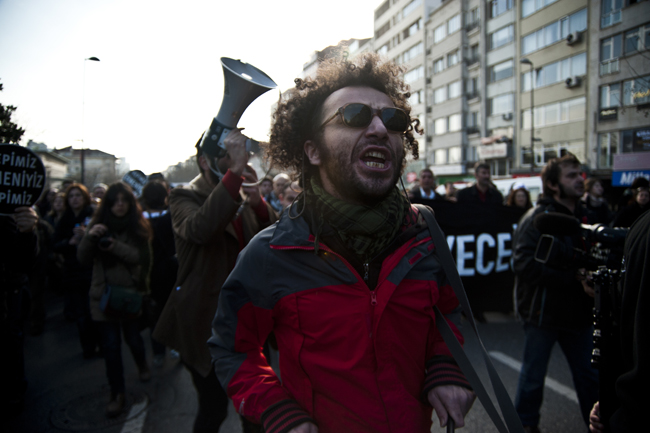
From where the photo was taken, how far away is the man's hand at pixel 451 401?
1385 mm

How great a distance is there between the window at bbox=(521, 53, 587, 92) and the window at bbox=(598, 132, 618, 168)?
15.1 feet

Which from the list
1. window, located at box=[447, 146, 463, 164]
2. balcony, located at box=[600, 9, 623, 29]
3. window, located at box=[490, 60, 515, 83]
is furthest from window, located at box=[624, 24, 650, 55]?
window, located at box=[447, 146, 463, 164]

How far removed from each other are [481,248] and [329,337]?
4739 millimetres

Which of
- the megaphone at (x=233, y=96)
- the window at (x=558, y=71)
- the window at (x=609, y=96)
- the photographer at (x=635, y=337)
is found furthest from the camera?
the window at (x=558, y=71)

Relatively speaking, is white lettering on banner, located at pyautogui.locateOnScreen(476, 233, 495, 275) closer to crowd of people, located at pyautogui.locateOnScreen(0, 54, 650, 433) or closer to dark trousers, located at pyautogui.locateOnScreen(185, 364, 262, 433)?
crowd of people, located at pyautogui.locateOnScreen(0, 54, 650, 433)

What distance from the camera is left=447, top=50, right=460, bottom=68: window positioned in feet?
128

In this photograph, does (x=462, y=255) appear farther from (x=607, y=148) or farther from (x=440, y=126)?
(x=440, y=126)

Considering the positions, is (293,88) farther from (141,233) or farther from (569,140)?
(569,140)

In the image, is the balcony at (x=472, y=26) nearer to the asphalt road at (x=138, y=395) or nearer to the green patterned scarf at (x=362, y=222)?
the asphalt road at (x=138, y=395)

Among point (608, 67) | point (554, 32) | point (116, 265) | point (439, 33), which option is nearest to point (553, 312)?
point (116, 265)

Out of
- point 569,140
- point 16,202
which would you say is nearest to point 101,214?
point 16,202

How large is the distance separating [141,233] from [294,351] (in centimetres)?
324

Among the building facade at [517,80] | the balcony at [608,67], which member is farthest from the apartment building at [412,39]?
the balcony at [608,67]

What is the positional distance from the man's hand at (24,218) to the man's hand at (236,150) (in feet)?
6.26
